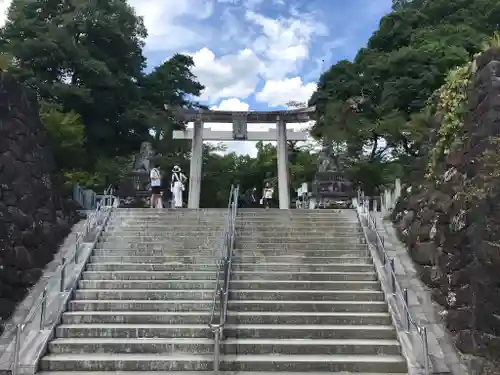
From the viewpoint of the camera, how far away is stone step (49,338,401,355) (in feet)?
23.0

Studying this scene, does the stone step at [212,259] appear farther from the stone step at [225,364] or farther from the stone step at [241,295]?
the stone step at [225,364]

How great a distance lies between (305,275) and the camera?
895cm

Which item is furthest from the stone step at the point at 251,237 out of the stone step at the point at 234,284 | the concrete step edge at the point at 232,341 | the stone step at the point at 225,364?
the stone step at the point at 225,364

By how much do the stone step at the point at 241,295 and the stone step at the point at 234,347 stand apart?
122 cm

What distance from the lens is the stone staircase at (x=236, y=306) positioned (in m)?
6.74

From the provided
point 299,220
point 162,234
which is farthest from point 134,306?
point 299,220

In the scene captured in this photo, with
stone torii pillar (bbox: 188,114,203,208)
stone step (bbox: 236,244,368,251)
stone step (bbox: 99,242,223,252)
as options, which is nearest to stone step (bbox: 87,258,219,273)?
stone step (bbox: 99,242,223,252)

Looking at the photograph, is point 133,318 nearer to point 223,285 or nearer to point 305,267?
point 223,285

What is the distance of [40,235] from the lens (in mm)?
9438

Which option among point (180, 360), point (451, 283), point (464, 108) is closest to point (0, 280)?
point (180, 360)

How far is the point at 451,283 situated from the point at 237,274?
11.1ft

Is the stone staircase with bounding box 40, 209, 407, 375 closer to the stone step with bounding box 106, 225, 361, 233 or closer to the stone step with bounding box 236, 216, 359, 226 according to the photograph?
A: the stone step with bounding box 106, 225, 361, 233

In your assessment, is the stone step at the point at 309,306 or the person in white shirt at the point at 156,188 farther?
the person in white shirt at the point at 156,188

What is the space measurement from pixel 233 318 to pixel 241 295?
2.28 feet
